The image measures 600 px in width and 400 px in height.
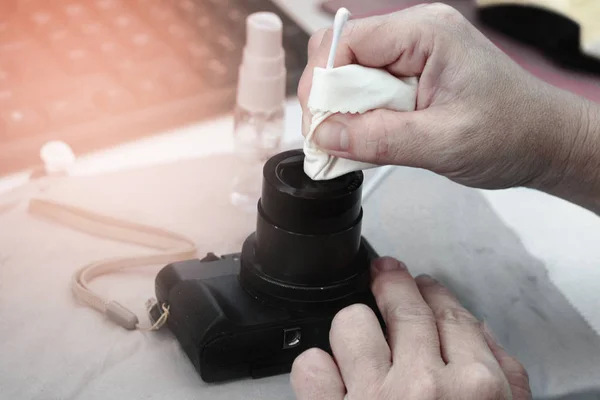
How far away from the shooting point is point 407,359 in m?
0.52

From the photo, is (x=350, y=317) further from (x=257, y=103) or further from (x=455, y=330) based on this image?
(x=257, y=103)

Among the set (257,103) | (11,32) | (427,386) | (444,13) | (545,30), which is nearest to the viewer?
(427,386)

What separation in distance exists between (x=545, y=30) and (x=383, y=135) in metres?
0.47

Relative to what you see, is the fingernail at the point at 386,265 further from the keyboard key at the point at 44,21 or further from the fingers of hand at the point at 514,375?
the keyboard key at the point at 44,21

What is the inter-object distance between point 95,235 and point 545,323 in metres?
0.38

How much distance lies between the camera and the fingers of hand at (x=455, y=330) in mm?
533

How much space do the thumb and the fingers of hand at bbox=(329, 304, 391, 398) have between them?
105 millimetres

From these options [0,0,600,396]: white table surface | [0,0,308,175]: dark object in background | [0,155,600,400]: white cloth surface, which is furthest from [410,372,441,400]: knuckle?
[0,0,308,175]: dark object in background

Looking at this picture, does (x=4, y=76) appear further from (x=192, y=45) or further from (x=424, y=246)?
(x=424, y=246)

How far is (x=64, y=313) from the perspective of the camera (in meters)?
0.62

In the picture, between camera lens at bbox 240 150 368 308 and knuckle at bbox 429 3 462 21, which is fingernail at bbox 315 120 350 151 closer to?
camera lens at bbox 240 150 368 308

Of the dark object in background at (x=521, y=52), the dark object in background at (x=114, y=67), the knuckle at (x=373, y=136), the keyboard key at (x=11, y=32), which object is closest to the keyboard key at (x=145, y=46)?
the dark object in background at (x=114, y=67)

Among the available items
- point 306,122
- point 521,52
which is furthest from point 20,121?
point 521,52

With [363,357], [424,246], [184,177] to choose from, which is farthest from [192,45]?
[363,357]
